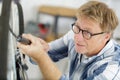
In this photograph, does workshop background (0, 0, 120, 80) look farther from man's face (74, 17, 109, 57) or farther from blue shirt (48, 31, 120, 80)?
man's face (74, 17, 109, 57)

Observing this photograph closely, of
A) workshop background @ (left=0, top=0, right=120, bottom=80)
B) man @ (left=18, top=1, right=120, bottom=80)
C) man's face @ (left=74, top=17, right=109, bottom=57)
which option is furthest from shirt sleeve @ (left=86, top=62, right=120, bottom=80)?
workshop background @ (left=0, top=0, right=120, bottom=80)

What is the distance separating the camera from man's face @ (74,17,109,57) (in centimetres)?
114

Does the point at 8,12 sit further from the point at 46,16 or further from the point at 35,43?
the point at 46,16

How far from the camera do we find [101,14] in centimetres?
114

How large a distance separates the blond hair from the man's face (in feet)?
0.07

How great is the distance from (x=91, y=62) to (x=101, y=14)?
0.26 meters

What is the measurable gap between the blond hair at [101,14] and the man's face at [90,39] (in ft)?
0.07

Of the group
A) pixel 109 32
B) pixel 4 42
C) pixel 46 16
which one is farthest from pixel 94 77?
pixel 46 16

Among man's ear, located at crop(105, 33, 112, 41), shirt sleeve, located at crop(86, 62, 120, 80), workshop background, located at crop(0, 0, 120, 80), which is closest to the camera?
shirt sleeve, located at crop(86, 62, 120, 80)

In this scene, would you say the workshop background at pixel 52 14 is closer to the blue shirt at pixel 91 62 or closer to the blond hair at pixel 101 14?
the blue shirt at pixel 91 62

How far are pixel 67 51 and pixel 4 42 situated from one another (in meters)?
1.03

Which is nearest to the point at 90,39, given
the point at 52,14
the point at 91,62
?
the point at 91,62

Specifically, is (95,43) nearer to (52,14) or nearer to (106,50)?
(106,50)

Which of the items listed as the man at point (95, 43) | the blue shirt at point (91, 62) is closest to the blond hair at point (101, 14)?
the man at point (95, 43)
